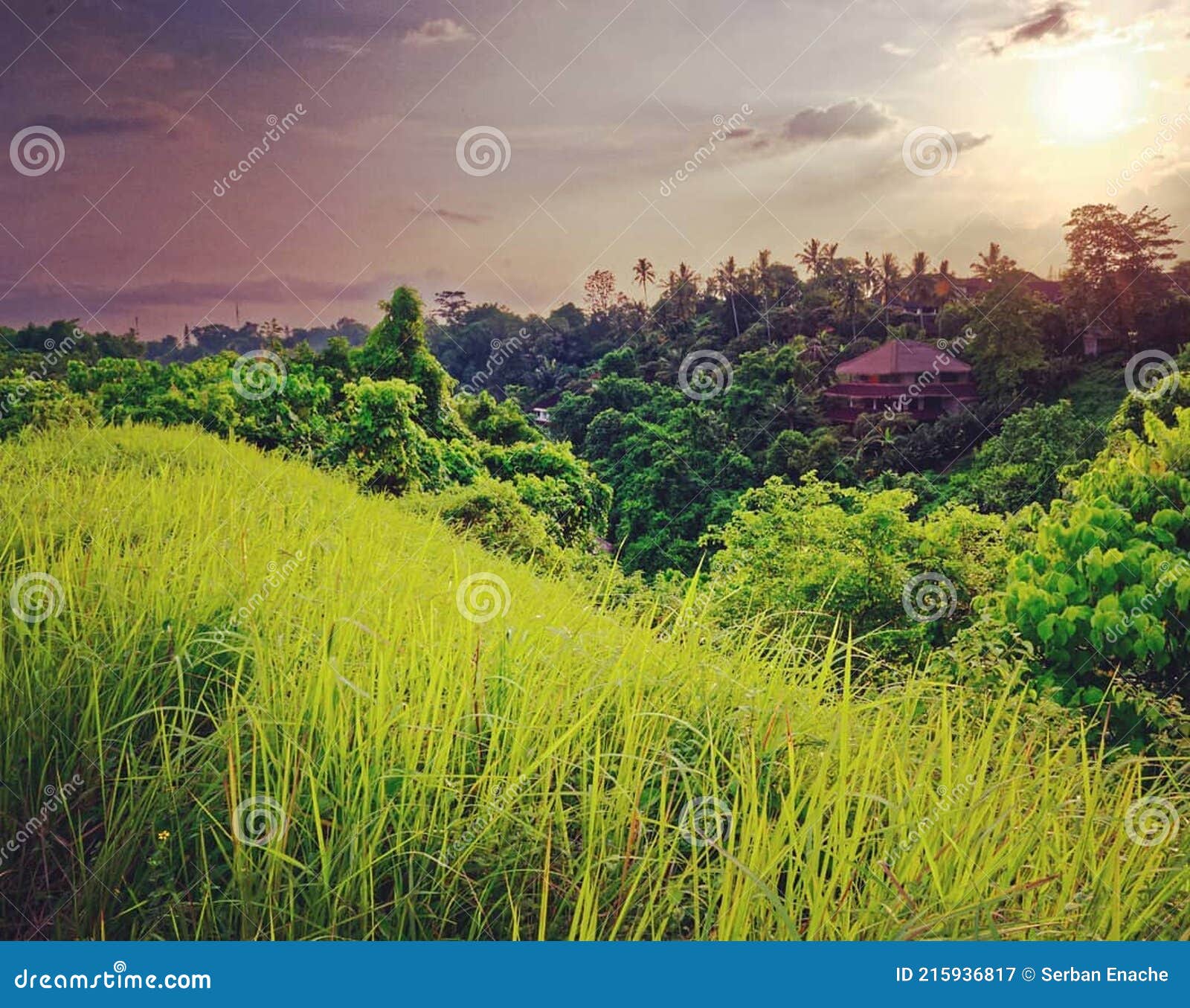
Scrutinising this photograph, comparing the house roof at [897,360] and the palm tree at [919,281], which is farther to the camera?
the palm tree at [919,281]

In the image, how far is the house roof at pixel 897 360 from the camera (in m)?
8.23

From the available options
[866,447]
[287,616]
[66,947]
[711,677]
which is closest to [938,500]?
[866,447]

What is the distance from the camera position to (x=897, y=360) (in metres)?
8.37

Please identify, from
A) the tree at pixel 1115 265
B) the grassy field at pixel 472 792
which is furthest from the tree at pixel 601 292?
the grassy field at pixel 472 792

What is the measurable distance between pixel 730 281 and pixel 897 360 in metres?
2.72

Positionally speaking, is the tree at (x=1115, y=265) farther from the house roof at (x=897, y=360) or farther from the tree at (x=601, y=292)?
the tree at (x=601, y=292)

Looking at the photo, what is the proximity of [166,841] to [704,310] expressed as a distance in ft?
35.6

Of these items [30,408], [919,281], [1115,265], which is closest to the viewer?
[30,408]

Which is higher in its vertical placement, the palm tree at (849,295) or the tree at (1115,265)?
the palm tree at (849,295)

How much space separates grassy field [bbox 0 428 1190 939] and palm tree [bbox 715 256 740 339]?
8.82 m

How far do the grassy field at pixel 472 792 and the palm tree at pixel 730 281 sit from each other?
347 inches

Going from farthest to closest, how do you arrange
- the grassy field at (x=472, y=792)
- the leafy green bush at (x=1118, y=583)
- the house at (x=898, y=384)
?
the house at (x=898, y=384), the leafy green bush at (x=1118, y=583), the grassy field at (x=472, y=792)

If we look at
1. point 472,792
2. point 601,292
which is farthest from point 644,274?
point 472,792

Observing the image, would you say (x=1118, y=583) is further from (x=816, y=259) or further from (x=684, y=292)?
(x=684, y=292)
